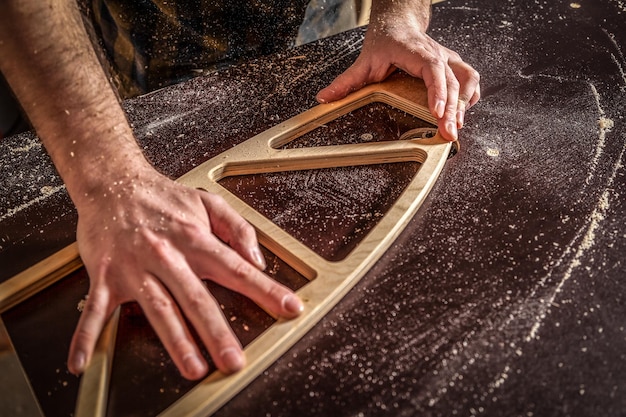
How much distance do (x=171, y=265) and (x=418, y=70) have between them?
750mm

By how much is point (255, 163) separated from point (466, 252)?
45 cm

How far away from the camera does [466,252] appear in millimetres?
915

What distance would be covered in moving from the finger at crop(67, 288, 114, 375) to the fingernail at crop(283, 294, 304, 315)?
265mm

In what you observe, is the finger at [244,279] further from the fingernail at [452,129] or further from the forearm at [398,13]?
the forearm at [398,13]

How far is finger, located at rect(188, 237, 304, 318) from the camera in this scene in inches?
31.6

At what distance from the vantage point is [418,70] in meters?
1.24

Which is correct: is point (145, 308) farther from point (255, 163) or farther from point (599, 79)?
point (599, 79)

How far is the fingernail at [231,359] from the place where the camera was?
2.43ft

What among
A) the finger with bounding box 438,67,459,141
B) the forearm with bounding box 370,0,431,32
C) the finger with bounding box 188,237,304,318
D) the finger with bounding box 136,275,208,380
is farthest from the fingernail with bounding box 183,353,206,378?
the forearm with bounding box 370,0,431,32

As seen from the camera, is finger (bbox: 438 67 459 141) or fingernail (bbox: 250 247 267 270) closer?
fingernail (bbox: 250 247 267 270)

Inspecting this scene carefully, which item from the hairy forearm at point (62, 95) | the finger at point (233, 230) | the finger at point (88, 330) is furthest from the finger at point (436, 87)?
the finger at point (88, 330)

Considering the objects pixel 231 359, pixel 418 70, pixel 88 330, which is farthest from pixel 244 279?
pixel 418 70

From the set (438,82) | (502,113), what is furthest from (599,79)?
(438,82)

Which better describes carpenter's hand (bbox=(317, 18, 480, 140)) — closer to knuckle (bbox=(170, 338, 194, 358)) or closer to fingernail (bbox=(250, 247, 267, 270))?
fingernail (bbox=(250, 247, 267, 270))
